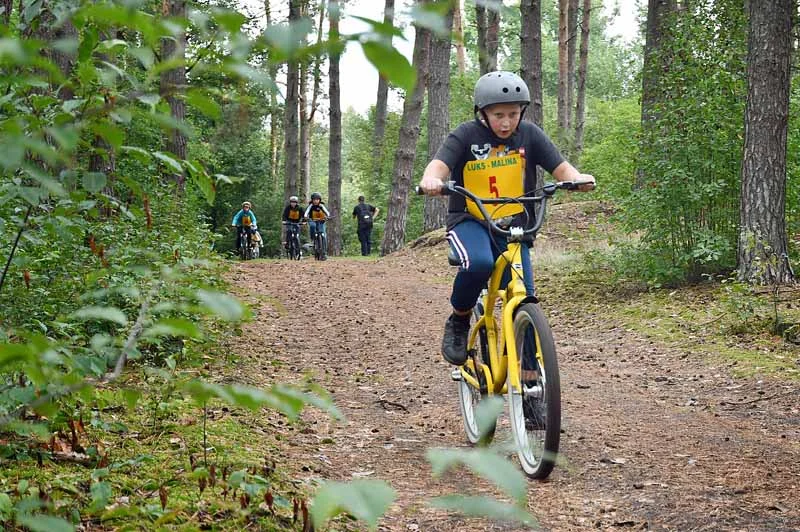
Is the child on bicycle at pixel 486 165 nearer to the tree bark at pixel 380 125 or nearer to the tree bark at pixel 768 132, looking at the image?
the tree bark at pixel 768 132

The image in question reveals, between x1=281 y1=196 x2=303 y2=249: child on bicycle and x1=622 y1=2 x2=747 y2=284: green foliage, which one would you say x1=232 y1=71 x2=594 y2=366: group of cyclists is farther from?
x1=281 y1=196 x2=303 y2=249: child on bicycle

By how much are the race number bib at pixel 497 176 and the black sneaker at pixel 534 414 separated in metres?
1.19

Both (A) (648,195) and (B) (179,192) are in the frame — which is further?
(B) (179,192)

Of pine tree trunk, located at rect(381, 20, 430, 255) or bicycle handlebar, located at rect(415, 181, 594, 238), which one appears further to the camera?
pine tree trunk, located at rect(381, 20, 430, 255)

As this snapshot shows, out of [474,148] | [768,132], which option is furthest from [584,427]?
[768,132]

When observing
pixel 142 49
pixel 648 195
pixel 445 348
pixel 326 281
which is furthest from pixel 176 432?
pixel 326 281

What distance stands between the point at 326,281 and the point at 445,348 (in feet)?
34.0

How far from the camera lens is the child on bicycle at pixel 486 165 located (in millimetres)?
5246

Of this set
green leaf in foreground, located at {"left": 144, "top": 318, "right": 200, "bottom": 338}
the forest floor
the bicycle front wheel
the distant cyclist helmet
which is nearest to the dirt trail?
the forest floor

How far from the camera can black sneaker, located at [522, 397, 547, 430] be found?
475cm

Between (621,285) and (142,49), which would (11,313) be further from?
(621,285)

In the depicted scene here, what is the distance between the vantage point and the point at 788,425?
645cm

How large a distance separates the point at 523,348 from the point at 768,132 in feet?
23.9

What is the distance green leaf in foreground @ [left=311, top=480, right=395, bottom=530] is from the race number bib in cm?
441
